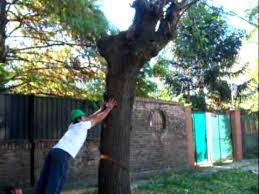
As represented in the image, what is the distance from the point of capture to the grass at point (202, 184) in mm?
12852

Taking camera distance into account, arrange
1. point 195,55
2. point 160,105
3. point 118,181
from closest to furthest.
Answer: point 118,181, point 160,105, point 195,55

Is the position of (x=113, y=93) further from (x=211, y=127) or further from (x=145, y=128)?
(x=211, y=127)

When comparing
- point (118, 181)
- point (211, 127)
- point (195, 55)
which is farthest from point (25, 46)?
point (195, 55)

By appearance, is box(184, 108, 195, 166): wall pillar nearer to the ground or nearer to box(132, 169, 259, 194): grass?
the ground

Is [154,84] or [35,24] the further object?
[154,84]

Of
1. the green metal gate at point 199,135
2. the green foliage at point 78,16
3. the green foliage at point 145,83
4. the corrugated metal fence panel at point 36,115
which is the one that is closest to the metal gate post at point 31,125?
the corrugated metal fence panel at point 36,115

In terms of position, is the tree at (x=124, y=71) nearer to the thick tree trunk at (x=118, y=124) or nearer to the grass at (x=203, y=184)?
the thick tree trunk at (x=118, y=124)

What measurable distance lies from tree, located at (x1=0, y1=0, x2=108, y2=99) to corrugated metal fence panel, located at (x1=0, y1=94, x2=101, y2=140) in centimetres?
51

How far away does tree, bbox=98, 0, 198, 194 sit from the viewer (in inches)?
350

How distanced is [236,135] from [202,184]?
9958 millimetres

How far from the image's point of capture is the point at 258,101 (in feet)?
101

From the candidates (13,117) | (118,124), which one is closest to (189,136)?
(13,117)

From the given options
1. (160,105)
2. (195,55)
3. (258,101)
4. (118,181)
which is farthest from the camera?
(258,101)

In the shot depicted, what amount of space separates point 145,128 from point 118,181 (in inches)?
285
